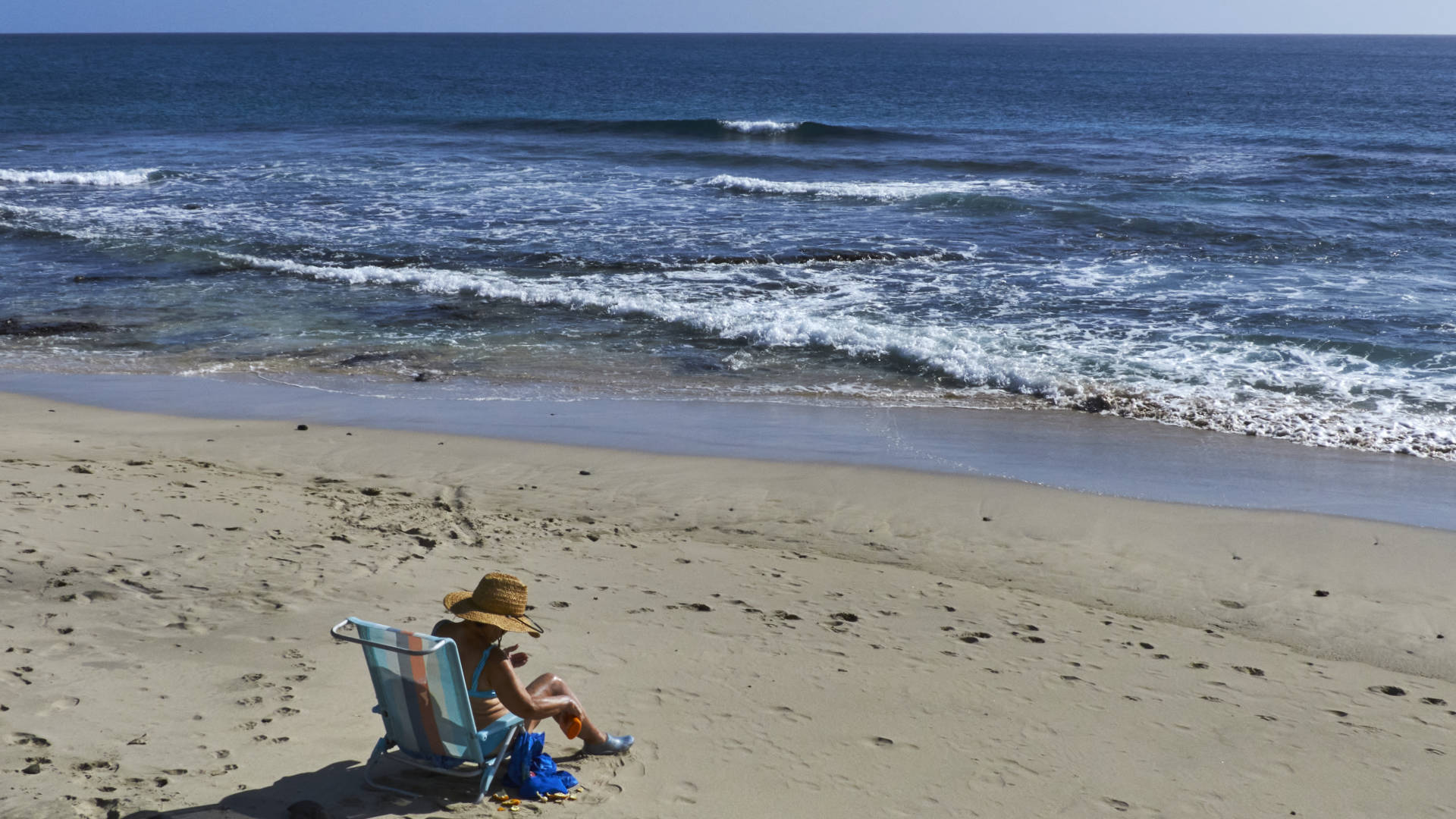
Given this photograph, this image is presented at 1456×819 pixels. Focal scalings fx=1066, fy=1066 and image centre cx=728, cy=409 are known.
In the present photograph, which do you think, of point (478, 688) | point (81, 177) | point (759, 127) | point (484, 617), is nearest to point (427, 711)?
point (478, 688)

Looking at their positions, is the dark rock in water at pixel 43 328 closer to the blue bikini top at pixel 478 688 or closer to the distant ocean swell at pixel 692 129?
the blue bikini top at pixel 478 688

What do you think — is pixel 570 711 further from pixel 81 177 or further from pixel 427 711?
pixel 81 177

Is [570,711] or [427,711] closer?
[427,711]

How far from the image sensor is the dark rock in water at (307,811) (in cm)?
367

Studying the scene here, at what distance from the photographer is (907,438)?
9.27 meters

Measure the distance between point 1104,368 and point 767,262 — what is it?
654cm

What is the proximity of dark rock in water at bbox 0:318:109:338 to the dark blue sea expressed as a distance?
0.24 feet

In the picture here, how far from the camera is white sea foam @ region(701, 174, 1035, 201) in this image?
23406 mm

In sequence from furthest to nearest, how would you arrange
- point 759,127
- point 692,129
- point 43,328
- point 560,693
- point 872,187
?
point 759,127
point 692,129
point 872,187
point 43,328
point 560,693

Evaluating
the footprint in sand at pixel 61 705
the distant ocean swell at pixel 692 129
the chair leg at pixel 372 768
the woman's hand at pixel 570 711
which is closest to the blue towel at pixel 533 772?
the woman's hand at pixel 570 711

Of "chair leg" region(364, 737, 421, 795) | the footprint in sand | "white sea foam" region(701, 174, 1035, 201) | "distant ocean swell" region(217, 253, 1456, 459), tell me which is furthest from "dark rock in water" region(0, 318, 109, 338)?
"white sea foam" region(701, 174, 1035, 201)

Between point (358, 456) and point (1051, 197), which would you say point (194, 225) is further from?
point (1051, 197)

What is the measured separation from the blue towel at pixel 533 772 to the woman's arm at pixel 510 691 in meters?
0.10

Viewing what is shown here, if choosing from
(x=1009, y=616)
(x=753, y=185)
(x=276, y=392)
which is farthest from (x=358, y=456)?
(x=753, y=185)
